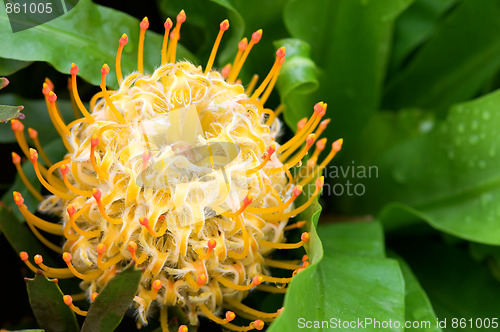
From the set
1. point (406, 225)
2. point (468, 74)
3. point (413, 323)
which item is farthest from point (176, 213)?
point (468, 74)

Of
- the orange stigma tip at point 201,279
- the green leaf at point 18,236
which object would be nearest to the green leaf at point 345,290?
the orange stigma tip at point 201,279

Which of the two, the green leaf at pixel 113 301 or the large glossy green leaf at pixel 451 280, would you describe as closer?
the green leaf at pixel 113 301

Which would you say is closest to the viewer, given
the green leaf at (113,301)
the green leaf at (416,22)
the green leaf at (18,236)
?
the green leaf at (113,301)

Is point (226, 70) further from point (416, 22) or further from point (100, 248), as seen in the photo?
point (416, 22)

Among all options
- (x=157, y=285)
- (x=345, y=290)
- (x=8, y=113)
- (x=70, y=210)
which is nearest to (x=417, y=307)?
(x=345, y=290)

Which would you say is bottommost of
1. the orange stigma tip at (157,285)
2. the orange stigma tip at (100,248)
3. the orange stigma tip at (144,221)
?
the orange stigma tip at (157,285)

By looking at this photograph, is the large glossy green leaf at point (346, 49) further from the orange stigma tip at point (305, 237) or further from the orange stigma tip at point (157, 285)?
the orange stigma tip at point (157, 285)

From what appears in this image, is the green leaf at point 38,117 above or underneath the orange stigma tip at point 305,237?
above

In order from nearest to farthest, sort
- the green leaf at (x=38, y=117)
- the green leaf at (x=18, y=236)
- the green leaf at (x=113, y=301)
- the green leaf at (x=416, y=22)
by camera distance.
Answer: the green leaf at (x=113, y=301) → the green leaf at (x=18, y=236) → the green leaf at (x=38, y=117) → the green leaf at (x=416, y=22)
